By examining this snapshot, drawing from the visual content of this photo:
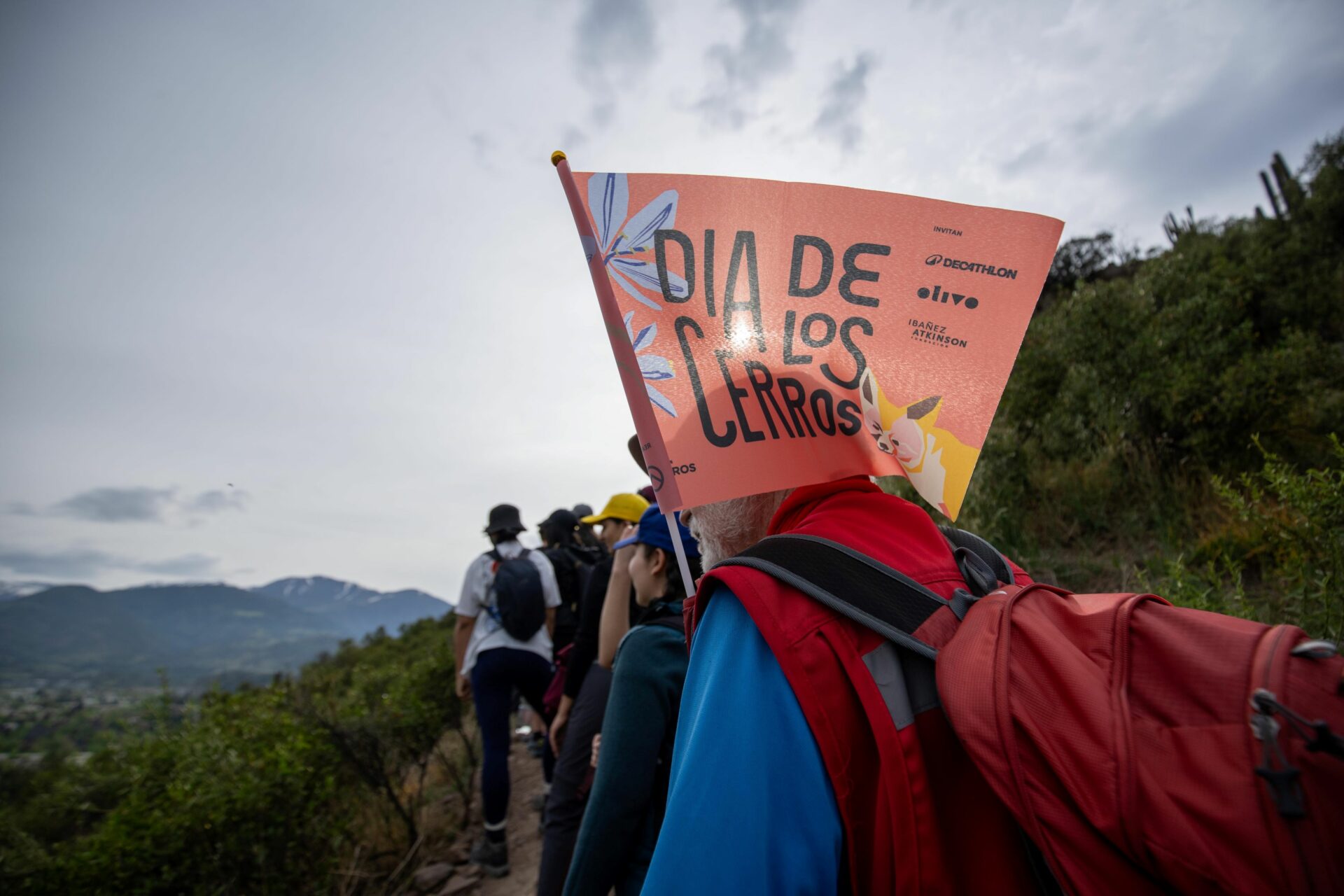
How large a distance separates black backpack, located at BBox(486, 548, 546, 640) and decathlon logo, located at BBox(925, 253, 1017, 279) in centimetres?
374

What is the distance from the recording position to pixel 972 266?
53.4 inches

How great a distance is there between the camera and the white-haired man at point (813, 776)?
2.72 feet

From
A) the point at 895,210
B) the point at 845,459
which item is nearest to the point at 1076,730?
the point at 845,459

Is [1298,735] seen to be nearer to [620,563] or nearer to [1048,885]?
[1048,885]

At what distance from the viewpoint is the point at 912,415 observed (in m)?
1.36

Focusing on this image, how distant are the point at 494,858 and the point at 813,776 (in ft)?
15.6

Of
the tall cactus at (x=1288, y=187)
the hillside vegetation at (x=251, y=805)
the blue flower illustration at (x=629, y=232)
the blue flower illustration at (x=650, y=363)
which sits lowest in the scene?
the hillside vegetation at (x=251, y=805)

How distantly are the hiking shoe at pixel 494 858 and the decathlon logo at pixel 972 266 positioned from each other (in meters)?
5.03

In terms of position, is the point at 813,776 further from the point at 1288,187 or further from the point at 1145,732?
the point at 1288,187

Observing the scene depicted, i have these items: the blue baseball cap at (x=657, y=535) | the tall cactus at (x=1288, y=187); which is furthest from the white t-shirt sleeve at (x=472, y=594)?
the tall cactus at (x=1288, y=187)

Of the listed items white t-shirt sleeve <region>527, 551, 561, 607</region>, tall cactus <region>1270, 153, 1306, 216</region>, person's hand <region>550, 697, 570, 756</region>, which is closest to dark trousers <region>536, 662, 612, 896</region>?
person's hand <region>550, 697, 570, 756</region>

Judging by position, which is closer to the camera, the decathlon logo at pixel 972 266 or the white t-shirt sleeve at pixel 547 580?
the decathlon logo at pixel 972 266

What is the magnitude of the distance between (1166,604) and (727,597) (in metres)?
0.64

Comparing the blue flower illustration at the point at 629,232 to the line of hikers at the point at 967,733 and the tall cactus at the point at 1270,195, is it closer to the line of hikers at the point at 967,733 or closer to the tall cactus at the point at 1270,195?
the line of hikers at the point at 967,733
